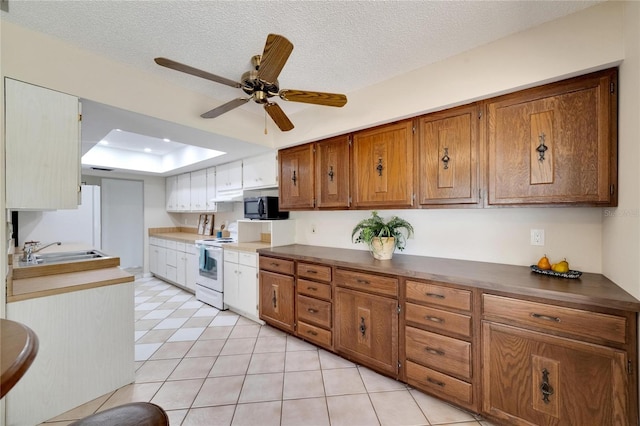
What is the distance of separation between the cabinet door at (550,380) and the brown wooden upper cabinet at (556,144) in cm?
85

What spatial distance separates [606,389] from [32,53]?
12.7 ft

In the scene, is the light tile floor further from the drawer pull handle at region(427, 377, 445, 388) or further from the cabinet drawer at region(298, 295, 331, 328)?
the cabinet drawer at region(298, 295, 331, 328)

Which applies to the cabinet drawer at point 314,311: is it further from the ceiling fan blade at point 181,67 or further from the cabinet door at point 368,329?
the ceiling fan blade at point 181,67

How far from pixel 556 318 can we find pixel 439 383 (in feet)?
2.79

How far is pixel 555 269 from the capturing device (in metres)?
1.76

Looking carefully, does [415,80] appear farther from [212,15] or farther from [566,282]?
[566,282]

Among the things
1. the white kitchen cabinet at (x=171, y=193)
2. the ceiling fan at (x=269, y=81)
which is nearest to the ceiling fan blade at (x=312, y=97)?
the ceiling fan at (x=269, y=81)

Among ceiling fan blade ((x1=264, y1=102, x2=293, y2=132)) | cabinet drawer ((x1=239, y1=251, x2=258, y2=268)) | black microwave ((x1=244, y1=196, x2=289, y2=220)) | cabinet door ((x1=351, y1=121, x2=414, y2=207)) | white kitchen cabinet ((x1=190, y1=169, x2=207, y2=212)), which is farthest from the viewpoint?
white kitchen cabinet ((x1=190, y1=169, x2=207, y2=212))

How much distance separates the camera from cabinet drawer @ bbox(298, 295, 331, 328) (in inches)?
97.2

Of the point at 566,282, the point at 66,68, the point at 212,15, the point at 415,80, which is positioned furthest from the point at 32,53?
the point at 566,282

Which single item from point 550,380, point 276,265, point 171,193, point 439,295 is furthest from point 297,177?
point 171,193

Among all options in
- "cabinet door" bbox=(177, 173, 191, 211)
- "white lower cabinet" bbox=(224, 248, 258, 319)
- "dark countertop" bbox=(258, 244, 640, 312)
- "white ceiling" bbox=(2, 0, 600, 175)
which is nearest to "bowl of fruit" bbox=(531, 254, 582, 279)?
"dark countertop" bbox=(258, 244, 640, 312)

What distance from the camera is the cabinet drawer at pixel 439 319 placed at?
1712mm

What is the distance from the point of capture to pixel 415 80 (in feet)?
7.15
